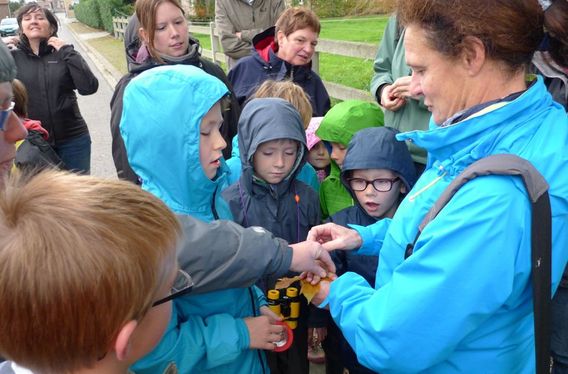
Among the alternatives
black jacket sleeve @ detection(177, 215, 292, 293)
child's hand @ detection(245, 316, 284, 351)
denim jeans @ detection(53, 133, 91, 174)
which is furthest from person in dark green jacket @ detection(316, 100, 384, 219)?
denim jeans @ detection(53, 133, 91, 174)

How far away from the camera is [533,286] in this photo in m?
1.33

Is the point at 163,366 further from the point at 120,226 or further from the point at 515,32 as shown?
the point at 515,32

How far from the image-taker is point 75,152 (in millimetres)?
5145

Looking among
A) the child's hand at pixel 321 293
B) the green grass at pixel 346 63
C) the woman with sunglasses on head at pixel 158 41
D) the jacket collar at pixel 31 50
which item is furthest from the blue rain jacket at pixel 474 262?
the green grass at pixel 346 63

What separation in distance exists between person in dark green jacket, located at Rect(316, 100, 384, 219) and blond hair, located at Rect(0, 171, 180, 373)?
2.01m

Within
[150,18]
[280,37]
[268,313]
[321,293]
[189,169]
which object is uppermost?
[150,18]

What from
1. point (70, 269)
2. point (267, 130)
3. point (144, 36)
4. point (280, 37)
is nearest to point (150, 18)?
point (144, 36)

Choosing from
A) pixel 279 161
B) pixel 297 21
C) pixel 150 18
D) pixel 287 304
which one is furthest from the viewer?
pixel 297 21

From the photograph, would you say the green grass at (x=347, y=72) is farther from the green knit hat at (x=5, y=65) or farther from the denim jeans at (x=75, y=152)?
the green knit hat at (x=5, y=65)

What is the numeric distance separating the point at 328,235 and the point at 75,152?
373 cm

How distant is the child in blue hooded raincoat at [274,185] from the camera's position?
2.74 meters

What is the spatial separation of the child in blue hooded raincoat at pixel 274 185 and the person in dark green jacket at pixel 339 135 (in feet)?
0.99

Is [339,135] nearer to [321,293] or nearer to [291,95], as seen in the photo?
[291,95]

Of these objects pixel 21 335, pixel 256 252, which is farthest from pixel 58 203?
pixel 256 252
